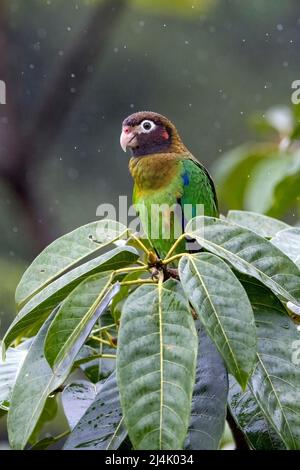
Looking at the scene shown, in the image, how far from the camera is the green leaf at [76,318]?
43.8 inches

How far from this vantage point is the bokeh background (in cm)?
871

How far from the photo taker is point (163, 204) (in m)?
2.21

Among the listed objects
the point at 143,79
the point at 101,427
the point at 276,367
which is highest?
the point at 276,367

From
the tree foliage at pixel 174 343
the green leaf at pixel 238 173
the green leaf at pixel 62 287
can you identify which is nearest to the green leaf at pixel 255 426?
the tree foliage at pixel 174 343

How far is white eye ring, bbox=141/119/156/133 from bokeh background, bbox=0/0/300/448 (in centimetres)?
509

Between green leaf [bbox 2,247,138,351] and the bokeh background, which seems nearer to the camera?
green leaf [bbox 2,247,138,351]

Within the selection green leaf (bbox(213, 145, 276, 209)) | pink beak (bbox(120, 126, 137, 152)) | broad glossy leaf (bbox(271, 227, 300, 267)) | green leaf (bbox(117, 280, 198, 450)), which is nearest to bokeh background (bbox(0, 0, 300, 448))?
green leaf (bbox(213, 145, 276, 209))

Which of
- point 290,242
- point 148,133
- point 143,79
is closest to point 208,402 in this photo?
point 290,242

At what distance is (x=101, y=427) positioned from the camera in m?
1.20

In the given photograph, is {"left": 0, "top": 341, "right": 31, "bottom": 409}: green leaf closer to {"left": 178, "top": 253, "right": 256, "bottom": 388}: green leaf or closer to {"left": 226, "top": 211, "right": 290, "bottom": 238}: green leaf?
{"left": 178, "top": 253, "right": 256, "bottom": 388}: green leaf

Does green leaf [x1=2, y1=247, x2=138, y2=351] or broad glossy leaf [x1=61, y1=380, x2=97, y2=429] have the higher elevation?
green leaf [x1=2, y1=247, x2=138, y2=351]

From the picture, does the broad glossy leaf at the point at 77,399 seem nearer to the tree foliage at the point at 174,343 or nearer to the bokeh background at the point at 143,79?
the tree foliage at the point at 174,343

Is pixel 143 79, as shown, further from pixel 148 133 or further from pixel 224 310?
pixel 224 310

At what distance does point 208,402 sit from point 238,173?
5.91ft
